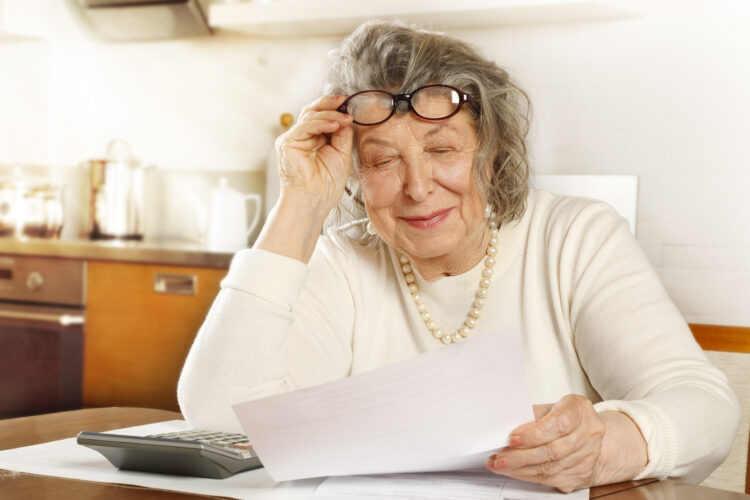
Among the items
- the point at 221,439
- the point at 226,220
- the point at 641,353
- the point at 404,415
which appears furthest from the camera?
the point at 226,220

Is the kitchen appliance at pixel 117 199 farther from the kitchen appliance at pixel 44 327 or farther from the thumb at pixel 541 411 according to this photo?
the thumb at pixel 541 411

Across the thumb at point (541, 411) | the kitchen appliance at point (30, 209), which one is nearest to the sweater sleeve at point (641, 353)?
the thumb at point (541, 411)

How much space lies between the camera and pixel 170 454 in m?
0.87

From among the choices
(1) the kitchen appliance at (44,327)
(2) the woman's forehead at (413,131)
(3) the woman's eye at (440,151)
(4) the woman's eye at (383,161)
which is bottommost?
(1) the kitchen appliance at (44,327)

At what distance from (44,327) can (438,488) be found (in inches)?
87.7

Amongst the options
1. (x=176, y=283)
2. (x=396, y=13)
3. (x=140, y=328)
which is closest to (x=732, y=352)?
(x=396, y=13)

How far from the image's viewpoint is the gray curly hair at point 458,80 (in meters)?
1.26

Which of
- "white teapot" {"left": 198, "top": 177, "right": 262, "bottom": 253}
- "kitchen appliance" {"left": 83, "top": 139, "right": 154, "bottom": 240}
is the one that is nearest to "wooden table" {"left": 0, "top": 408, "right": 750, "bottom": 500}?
"white teapot" {"left": 198, "top": 177, "right": 262, "bottom": 253}

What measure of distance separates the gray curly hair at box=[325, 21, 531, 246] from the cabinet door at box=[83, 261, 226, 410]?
130cm

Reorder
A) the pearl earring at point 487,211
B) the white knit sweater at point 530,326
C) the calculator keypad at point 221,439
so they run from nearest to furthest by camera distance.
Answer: the calculator keypad at point 221,439 → the white knit sweater at point 530,326 → the pearl earring at point 487,211

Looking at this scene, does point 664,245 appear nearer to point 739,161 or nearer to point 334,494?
point 739,161

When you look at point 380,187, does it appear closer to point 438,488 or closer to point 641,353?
point 641,353

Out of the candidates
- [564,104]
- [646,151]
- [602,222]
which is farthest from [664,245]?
[602,222]

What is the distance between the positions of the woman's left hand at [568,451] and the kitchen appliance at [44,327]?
217 centimetres
